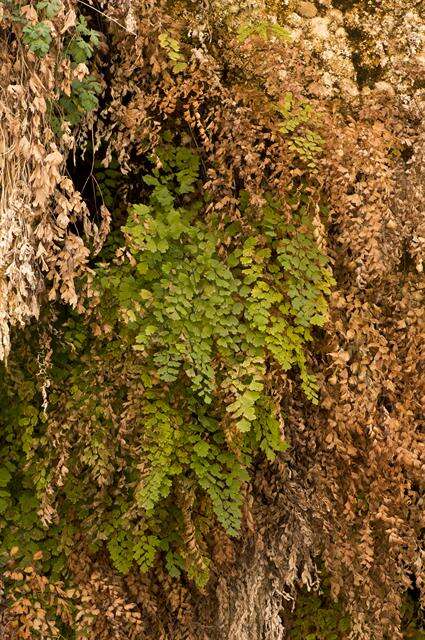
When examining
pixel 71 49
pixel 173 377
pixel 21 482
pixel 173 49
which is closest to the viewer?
pixel 71 49

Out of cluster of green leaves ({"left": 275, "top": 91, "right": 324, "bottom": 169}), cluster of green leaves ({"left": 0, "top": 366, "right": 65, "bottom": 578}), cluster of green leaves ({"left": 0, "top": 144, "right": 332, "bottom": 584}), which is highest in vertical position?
cluster of green leaves ({"left": 275, "top": 91, "right": 324, "bottom": 169})

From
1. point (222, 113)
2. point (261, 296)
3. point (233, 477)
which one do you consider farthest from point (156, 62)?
point (233, 477)

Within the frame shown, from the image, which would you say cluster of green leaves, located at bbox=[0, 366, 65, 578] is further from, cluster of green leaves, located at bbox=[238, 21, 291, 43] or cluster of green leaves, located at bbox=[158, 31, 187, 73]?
cluster of green leaves, located at bbox=[238, 21, 291, 43]

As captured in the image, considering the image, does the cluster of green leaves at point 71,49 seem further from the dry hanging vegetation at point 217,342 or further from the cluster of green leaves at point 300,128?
the cluster of green leaves at point 300,128

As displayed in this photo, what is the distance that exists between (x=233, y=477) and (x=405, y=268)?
132 cm

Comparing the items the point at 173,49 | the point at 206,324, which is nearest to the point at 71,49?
the point at 173,49

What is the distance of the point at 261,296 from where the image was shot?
3.44 metres

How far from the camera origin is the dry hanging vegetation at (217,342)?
3436 millimetres

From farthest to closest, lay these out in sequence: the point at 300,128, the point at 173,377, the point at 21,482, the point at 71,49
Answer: the point at 21,482 < the point at 300,128 < the point at 173,377 < the point at 71,49

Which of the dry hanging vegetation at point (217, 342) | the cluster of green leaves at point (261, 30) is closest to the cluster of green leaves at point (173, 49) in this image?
the dry hanging vegetation at point (217, 342)

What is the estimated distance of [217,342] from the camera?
3406 mm

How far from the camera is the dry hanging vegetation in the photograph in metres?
3.44

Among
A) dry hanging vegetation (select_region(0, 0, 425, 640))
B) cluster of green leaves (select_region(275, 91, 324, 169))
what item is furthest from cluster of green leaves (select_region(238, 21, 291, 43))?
cluster of green leaves (select_region(275, 91, 324, 169))

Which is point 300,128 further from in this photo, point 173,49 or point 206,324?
point 206,324
